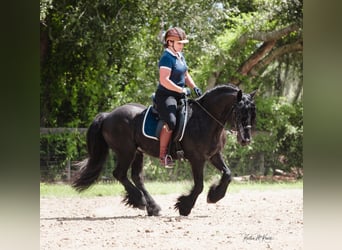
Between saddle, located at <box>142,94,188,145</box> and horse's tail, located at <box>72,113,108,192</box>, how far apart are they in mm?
364

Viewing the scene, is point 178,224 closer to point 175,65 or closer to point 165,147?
point 165,147

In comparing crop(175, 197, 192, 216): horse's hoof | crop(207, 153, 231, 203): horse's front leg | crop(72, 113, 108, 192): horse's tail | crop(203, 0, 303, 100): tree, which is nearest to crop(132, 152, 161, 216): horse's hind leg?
crop(175, 197, 192, 216): horse's hoof

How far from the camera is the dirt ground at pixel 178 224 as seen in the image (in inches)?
252

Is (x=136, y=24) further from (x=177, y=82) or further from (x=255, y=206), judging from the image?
(x=255, y=206)

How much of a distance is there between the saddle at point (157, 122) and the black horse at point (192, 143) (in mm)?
45

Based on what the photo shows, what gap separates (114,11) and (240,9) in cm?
100

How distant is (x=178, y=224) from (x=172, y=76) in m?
1.14

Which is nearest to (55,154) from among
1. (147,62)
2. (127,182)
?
(127,182)

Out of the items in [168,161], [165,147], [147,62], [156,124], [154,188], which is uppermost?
[147,62]

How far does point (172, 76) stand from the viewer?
6590 millimetres

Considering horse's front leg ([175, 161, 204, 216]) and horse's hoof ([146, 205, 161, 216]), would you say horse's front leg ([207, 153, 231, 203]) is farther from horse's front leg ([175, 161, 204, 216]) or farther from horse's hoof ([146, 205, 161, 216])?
horse's hoof ([146, 205, 161, 216])

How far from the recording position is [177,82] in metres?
6.59

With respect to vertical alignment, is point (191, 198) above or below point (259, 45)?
below
